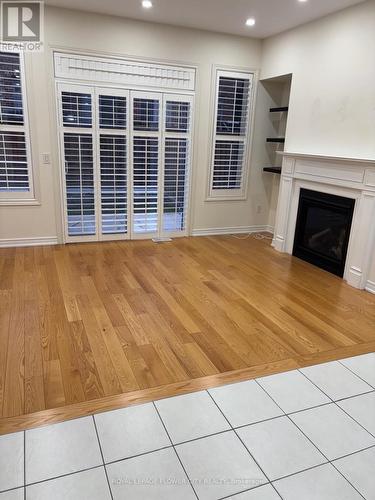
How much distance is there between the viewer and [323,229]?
4.47 m

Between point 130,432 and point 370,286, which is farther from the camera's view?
point 370,286

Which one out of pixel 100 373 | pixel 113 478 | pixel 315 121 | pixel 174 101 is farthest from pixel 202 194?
pixel 113 478

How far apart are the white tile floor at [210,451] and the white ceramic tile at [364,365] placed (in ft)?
0.61

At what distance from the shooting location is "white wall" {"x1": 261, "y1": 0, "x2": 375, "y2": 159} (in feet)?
12.2

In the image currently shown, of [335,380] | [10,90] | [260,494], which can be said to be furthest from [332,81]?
[260,494]

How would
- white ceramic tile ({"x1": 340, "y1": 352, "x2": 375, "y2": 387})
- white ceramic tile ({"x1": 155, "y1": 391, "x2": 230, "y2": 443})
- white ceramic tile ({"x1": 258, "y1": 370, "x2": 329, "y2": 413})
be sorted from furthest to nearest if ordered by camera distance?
white ceramic tile ({"x1": 340, "y1": 352, "x2": 375, "y2": 387}) < white ceramic tile ({"x1": 258, "y1": 370, "x2": 329, "y2": 413}) < white ceramic tile ({"x1": 155, "y1": 391, "x2": 230, "y2": 443})

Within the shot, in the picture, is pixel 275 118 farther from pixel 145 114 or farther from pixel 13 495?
pixel 13 495

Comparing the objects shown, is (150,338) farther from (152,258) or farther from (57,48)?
(57,48)

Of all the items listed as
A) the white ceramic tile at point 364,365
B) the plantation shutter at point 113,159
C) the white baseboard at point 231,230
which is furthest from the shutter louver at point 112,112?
the white ceramic tile at point 364,365

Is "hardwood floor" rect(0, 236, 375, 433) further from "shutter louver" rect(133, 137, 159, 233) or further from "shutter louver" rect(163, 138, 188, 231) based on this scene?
"shutter louver" rect(163, 138, 188, 231)

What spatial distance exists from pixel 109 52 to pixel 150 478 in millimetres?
4515

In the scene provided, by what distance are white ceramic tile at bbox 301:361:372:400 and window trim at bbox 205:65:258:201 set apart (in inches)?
136

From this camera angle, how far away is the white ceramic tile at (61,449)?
63.8 inches

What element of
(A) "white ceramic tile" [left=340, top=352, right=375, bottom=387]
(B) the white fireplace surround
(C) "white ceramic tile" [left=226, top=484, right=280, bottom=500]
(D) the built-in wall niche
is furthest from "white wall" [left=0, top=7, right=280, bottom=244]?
(C) "white ceramic tile" [left=226, top=484, right=280, bottom=500]
